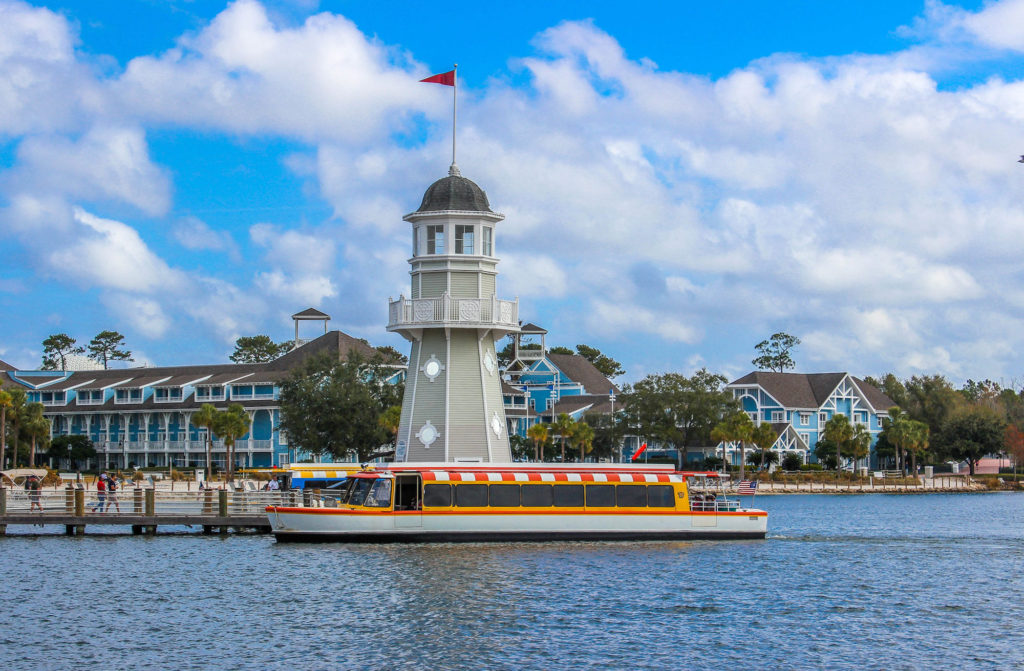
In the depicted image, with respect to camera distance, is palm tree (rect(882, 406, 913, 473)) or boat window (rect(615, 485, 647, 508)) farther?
palm tree (rect(882, 406, 913, 473))

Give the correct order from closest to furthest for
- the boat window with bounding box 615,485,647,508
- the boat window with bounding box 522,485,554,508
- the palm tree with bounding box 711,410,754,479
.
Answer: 1. the boat window with bounding box 522,485,554,508
2. the boat window with bounding box 615,485,647,508
3. the palm tree with bounding box 711,410,754,479

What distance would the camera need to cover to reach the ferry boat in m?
43.0

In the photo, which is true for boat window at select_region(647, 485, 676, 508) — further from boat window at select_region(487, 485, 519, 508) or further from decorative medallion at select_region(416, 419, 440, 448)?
decorative medallion at select_region(416, 419, 440, 448)

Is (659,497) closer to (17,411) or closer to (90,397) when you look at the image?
(17,411)

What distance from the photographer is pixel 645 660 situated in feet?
87.2

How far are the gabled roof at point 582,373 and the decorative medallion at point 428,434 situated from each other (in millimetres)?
77638

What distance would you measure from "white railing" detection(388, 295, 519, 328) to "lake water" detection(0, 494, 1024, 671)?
33.9 feet

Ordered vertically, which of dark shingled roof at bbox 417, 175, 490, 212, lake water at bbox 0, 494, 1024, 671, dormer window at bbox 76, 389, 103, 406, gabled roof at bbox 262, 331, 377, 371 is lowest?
lake water at bbox 0, 494, 1024, 671

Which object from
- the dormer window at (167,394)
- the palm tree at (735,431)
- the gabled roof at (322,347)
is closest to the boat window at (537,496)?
the gabled roof at (322,347)

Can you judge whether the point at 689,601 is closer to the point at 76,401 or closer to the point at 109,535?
the point at 109,535

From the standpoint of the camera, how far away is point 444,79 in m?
52.2

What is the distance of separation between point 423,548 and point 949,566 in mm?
16995

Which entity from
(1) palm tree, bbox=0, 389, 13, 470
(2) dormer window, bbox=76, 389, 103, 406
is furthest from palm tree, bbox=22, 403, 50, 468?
(2) dormer window, bbox=76, 389, 103, 406

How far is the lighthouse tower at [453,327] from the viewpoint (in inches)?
2028
